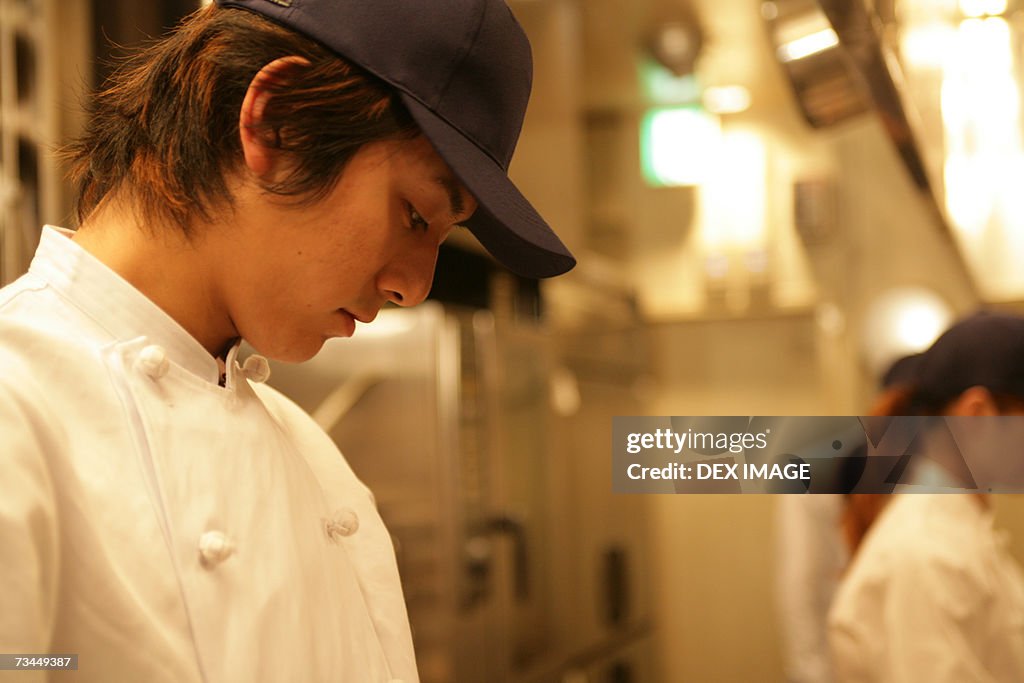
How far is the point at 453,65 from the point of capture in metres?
0.55

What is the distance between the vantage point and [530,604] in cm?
205

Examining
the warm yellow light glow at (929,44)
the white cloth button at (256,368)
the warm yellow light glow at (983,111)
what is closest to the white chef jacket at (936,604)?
the warm yellow light glow at (983,111)

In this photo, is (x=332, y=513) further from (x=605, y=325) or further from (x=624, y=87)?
(x=605, y=325)

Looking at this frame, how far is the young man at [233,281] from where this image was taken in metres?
0.50

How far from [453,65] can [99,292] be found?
0.25 metres

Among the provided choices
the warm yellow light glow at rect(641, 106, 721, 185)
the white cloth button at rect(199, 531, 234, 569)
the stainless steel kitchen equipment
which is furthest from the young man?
the stainless steel kitchen equipment

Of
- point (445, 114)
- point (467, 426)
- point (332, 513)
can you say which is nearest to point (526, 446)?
point (467, 426)

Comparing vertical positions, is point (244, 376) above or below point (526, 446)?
above

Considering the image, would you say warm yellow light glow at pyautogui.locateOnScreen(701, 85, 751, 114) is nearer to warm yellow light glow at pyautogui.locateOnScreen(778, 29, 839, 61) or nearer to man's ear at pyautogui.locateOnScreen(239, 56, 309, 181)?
warm yellow light glow at pyautogui.locateOnScreen(778, 29, 839, 61)

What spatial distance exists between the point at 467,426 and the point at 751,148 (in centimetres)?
92

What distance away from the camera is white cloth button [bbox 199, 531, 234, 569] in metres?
0.52

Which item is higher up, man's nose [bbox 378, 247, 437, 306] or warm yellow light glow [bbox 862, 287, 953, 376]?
man's nose [bbox 378, 247, 437, 306]

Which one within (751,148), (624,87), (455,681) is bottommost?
(455,681)

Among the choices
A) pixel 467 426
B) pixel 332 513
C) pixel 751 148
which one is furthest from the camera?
pixel 467 426
